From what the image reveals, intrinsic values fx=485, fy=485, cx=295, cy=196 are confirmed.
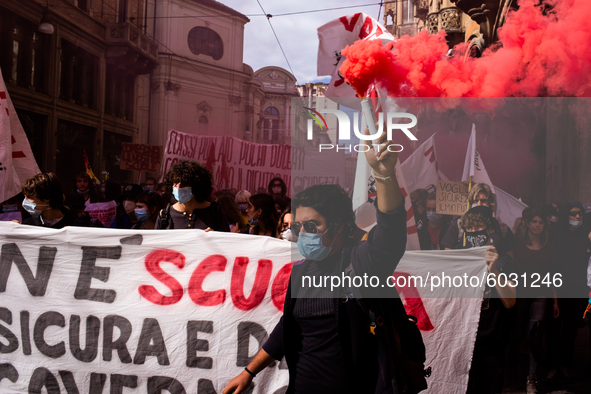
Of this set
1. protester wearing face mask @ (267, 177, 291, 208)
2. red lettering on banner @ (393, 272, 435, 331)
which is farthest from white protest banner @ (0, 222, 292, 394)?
protester wearing face mask @ (267, 177, 291, 208)

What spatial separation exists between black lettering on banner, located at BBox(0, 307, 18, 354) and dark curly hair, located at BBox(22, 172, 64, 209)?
0.90 meters

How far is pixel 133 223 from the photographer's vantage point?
5.46m

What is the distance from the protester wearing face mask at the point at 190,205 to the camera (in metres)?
3.94

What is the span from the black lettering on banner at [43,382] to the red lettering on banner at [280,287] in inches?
58.8

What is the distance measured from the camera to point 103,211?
610cm

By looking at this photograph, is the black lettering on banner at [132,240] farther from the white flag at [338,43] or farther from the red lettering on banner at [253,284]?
the white flag at [338,43]

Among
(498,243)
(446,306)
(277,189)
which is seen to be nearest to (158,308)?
(446,306)

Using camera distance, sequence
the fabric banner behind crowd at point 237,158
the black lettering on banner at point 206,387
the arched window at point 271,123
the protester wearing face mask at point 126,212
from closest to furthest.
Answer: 1. the black lettering on banner at point 206,387
2. the protester wearing face mask at point 126,212
3. the fabric banner behind crowd at point 237,158
4. the arched window at point 271,123

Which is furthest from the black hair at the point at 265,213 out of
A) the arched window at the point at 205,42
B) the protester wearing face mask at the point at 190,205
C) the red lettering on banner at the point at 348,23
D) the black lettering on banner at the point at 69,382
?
the arched window at the point at 205,42

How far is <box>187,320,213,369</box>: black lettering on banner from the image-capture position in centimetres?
311

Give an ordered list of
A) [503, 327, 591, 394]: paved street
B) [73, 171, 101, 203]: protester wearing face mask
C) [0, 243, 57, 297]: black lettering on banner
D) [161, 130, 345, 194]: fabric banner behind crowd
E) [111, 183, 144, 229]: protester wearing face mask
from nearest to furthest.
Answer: [0, 243, 57, 297]: black lettering on banner → [503, 327, 591, 394]: paved street → [111, 183, 144, 229]: protester wearing face mask → [73, 171, 101, 203]: protester wearing face mask → [161, 130, 345, 194]: fabric banner behind crowd

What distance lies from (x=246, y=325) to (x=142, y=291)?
75 centimetres

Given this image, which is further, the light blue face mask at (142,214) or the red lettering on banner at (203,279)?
the light blue face mask at (142,214)

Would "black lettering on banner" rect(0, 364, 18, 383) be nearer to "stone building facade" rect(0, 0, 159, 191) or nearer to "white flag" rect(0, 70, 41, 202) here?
"white flag" rect(0, 70, 41, 202)
